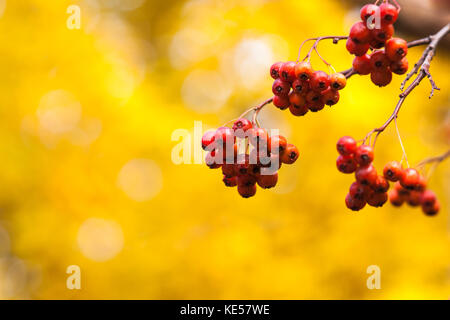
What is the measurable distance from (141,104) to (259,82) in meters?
1.40

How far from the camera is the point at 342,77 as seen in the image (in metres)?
1.29

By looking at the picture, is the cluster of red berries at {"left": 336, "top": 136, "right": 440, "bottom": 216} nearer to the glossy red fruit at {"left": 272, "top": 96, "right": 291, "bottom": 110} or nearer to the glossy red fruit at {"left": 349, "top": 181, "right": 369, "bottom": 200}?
the glossy red fruit at {"left": 349, "top": 181, "right": 369, "bottom": 200}

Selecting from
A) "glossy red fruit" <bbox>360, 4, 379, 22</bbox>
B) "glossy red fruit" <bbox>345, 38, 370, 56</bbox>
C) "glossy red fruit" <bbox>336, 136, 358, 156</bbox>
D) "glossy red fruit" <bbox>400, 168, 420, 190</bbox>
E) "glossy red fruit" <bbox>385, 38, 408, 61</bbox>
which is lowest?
"glossy red fruit" <bbox>400, 168, 420, 190</bbox>

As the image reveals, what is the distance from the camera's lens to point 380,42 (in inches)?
52.2

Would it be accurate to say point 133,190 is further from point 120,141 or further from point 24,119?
point 24,119

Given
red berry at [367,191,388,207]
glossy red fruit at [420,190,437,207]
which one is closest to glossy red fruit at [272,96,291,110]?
red berry at [367,191,388,207]

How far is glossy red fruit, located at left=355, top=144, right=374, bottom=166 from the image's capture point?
146cm

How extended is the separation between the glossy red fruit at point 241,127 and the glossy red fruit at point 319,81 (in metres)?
0.22

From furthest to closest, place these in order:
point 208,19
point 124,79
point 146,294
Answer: point 208,19 → point 124,79 → point 146,294

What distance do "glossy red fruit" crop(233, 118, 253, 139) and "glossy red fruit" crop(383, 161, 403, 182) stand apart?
54cm

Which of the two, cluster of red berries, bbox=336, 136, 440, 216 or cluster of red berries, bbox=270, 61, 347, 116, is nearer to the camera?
cluster of red berries, bbox=270, 61, 347, 116

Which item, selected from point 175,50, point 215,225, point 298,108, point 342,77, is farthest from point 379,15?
point 175,50

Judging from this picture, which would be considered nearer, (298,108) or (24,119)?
(298,108)

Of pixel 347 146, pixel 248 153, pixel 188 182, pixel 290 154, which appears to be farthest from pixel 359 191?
pixel 188 182
